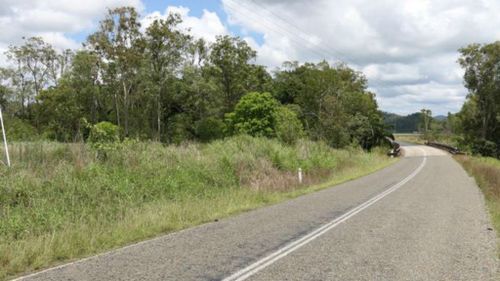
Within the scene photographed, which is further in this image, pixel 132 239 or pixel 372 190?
pixel 372 190

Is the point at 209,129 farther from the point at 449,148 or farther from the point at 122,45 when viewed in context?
the point at 449,148

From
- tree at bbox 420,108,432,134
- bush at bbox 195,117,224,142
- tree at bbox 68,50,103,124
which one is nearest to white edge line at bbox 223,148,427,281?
bush at bbox 195,117,224,142

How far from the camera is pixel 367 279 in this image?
6.56 meters

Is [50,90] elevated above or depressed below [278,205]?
above

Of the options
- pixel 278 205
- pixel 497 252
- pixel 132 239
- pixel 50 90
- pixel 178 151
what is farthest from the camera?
pixel 50 90

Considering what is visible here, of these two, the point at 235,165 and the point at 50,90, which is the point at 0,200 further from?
the point at 50,90

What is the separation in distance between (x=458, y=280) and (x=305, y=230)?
3.95 m

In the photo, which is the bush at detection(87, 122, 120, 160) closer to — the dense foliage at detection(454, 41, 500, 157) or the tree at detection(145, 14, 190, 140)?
the tree at detection(145, 14, 190, 140)

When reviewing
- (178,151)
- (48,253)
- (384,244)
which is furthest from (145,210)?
(178,151)

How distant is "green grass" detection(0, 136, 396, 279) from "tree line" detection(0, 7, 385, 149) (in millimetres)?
35048

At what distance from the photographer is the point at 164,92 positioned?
63125mm

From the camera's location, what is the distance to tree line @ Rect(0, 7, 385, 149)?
5516 centimetres

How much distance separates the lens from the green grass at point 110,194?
27.6 ft

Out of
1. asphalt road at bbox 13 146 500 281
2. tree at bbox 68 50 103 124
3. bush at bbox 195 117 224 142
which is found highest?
tree at bbox 68 50 103 124
